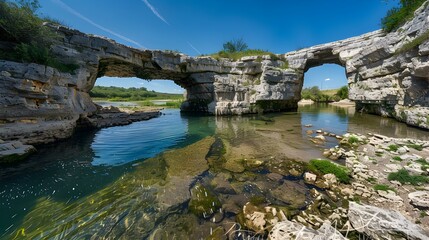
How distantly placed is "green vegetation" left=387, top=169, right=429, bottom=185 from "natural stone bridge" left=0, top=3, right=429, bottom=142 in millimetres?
9931

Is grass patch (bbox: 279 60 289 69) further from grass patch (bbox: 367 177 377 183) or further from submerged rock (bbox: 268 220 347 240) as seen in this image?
submerged rock (bbox: 268 220 347 240)

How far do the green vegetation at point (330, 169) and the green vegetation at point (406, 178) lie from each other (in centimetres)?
108

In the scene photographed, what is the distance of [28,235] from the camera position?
317 cm

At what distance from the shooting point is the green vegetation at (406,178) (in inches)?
173

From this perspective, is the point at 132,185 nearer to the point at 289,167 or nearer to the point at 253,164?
the point at 253,164

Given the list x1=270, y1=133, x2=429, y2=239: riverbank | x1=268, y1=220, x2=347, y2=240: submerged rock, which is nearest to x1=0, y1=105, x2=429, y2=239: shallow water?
x1=270, y1=133, x2=429, y2=239: riverbank

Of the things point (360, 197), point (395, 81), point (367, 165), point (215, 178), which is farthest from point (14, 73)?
point (395, 81)

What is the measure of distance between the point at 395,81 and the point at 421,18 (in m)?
4.82

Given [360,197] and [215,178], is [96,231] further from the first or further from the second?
[360,197]

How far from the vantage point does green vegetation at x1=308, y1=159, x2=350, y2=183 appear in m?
5.02

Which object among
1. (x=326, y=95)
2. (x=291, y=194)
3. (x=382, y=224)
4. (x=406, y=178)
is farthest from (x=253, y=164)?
(x=326, y=95)

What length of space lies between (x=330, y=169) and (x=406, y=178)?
178 cm

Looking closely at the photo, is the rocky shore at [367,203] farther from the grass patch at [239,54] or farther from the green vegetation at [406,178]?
the grass patch at [239,54]

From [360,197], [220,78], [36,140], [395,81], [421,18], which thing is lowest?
[360,197]
